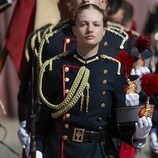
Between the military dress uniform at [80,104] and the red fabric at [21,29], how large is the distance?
184 centimetres

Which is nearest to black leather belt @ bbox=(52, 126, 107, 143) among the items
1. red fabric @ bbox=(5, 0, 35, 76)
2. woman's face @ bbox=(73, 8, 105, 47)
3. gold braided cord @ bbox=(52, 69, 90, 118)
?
gold braided cord @ bbox=(52, 69, 90, 118)

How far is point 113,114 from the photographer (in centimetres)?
584

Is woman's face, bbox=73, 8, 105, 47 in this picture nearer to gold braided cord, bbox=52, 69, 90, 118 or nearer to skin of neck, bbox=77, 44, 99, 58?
skin of neck, bbox=77, 44, 99, 58

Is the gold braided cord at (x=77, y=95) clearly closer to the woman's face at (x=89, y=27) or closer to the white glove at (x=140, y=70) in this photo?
the woman's face at (x=89, y=27)

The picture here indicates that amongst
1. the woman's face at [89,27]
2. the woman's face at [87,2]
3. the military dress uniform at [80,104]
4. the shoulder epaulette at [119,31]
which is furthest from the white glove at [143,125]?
the shoulder epaulette at [119,31]

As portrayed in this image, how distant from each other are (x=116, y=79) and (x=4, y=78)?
223 inches

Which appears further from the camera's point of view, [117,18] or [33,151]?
[117,18]

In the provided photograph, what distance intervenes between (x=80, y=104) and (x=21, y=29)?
206cm

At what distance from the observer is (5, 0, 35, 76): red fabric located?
7723 mm

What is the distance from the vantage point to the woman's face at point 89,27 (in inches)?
222

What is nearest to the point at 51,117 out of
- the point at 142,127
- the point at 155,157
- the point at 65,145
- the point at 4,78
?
the point at 65,145

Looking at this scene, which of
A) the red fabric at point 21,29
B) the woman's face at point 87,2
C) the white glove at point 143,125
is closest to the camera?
the white glove at point 143,125

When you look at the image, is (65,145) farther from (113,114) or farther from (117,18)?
(117,18)

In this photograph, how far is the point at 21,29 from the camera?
774 cm
